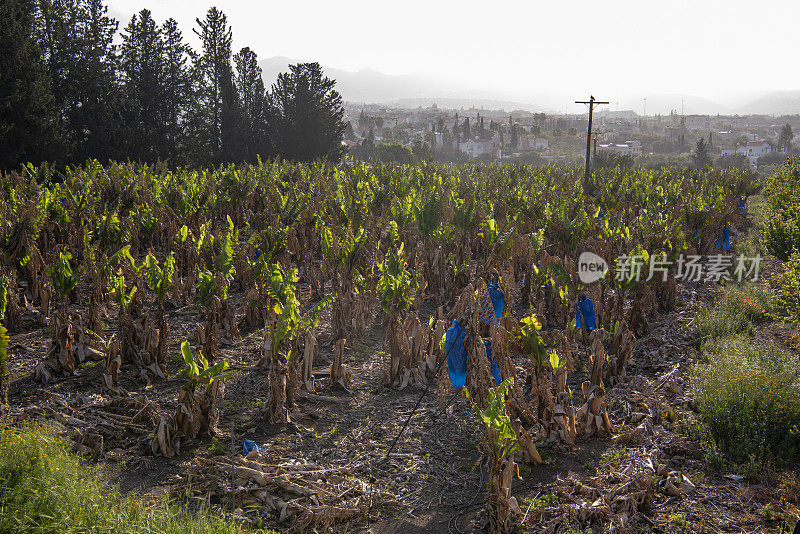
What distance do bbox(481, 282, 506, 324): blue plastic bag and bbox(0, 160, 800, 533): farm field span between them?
0.02 meters

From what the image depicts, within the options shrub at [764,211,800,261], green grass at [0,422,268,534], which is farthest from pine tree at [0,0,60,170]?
shrub at [764,211,800,261]

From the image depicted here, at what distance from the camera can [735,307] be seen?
10.4 m

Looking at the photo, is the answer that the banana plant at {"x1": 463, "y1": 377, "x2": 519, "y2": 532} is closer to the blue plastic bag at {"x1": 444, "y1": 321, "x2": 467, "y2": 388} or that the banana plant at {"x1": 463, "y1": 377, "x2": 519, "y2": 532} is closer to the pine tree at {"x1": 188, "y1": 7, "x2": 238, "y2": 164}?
the blue plastic bag at {"x1": 444, "y1": 321, "x2": 467, "y2": 388}

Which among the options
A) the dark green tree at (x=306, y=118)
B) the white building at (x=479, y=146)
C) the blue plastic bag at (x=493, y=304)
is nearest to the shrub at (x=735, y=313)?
the blue plastic bag at (x=493, y=304)

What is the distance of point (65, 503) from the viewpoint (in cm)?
444

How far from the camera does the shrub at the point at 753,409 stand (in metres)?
5.70

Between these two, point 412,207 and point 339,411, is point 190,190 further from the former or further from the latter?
point 339,411

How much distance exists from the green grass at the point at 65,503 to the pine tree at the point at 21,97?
2147 centimetres

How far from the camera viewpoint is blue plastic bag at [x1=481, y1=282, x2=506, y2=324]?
242 inches

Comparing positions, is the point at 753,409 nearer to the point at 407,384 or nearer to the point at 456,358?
the point at 456,358

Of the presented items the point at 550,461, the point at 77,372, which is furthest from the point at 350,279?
the point at 550,461

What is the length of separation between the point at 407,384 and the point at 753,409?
13.2 ft

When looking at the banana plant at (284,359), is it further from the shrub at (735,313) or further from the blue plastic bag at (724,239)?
the blue plastic bag at (724,239)

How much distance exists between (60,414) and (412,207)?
360 inches
